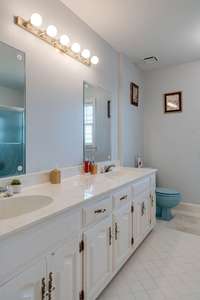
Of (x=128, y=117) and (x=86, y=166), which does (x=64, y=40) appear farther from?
(x=128, y=117)

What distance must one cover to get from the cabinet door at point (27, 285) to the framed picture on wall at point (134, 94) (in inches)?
104

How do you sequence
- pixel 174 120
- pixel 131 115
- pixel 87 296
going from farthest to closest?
1. pixel 174 120
2. pixel 131 115
3. pixel 87 296

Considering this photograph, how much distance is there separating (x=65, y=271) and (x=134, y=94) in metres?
2.68

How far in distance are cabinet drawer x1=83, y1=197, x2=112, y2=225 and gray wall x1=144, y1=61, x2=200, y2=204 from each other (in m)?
2.17

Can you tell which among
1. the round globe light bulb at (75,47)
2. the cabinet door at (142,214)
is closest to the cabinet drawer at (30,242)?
the cabinet door at (142,214)

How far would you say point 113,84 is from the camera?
8.94ft

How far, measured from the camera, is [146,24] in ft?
7.16

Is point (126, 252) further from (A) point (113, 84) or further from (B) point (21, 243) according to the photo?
(A) point (113, 84)

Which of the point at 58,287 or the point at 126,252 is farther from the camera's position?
the point at 126,252

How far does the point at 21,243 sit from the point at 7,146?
2.45ft

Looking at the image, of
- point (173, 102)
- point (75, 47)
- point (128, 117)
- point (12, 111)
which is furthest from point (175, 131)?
point (12, 111)

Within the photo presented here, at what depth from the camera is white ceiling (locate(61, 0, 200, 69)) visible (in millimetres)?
1865

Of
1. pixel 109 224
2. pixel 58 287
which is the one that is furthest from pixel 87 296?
pixel 109 224

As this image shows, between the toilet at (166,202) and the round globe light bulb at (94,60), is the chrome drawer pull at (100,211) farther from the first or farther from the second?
the toilet at (166,202)
